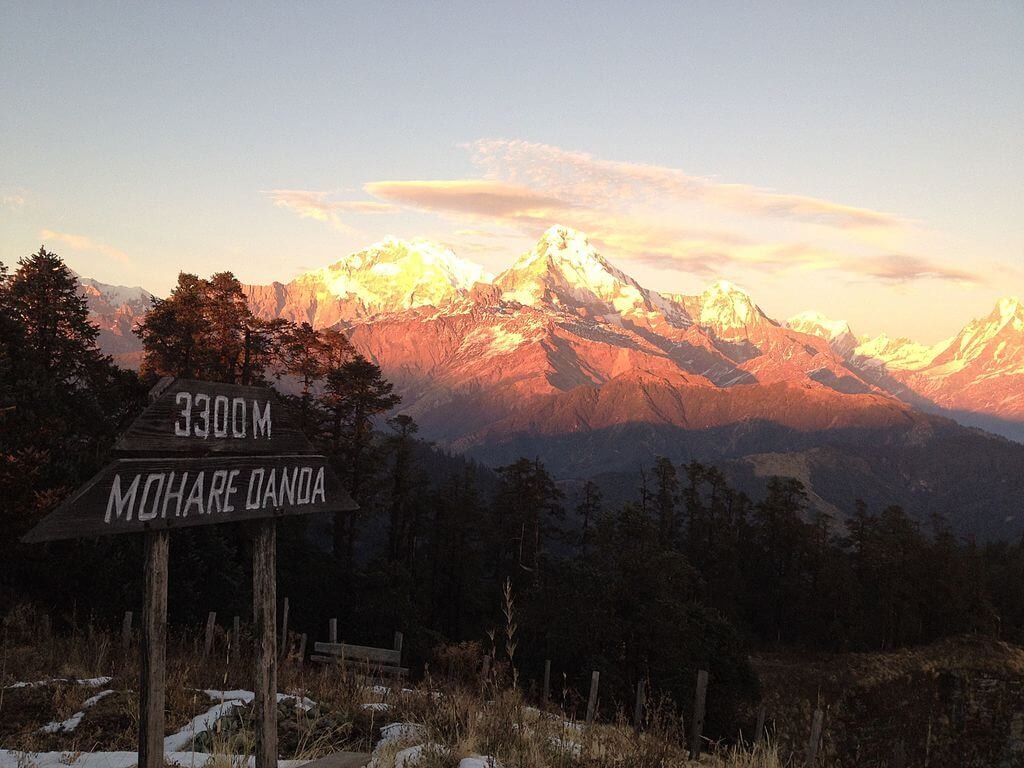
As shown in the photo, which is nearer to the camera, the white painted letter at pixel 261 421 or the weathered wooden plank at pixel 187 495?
the weathered wooden plank at pixel 187 495

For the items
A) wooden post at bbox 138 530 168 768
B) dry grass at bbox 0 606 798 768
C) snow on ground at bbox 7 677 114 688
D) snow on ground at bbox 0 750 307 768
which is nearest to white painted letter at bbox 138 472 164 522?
wooden post at bbox 138 530 168 768

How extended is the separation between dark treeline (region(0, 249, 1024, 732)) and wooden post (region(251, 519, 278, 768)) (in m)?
2.45

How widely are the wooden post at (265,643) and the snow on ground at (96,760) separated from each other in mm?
373

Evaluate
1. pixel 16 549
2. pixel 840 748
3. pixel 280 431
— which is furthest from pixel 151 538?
Answer: pixel 840 748

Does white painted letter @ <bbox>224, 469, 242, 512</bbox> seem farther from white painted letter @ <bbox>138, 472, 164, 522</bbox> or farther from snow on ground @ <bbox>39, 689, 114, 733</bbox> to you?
snow on ground @ <bbox>39, 689, 114, 733</bbox>

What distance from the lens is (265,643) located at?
506 cm

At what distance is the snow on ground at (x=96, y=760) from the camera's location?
5117 millimetres

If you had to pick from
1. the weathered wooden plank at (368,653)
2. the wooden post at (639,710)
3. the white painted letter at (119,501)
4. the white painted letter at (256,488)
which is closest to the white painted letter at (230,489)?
the white painted letter at (256,488)

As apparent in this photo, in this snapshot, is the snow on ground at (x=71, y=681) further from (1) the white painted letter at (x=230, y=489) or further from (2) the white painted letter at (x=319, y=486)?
(1) the white painted letter at (x=230, y=489)

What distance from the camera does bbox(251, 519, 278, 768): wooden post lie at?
15.9 feet

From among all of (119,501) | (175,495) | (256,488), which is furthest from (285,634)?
(119,501)

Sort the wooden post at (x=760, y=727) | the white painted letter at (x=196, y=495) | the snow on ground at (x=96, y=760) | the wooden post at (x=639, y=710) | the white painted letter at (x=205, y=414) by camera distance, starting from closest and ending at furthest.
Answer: the white painted letter at (x=196, y=495) < the white painted letter at (x=205, y=414) < the snow on ground at (x=96, y=760) < the wooden post at (x=760, y=727) < the wooden post at (x=639, y=710)

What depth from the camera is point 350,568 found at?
42.0 meters

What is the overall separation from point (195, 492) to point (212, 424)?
493 mm
